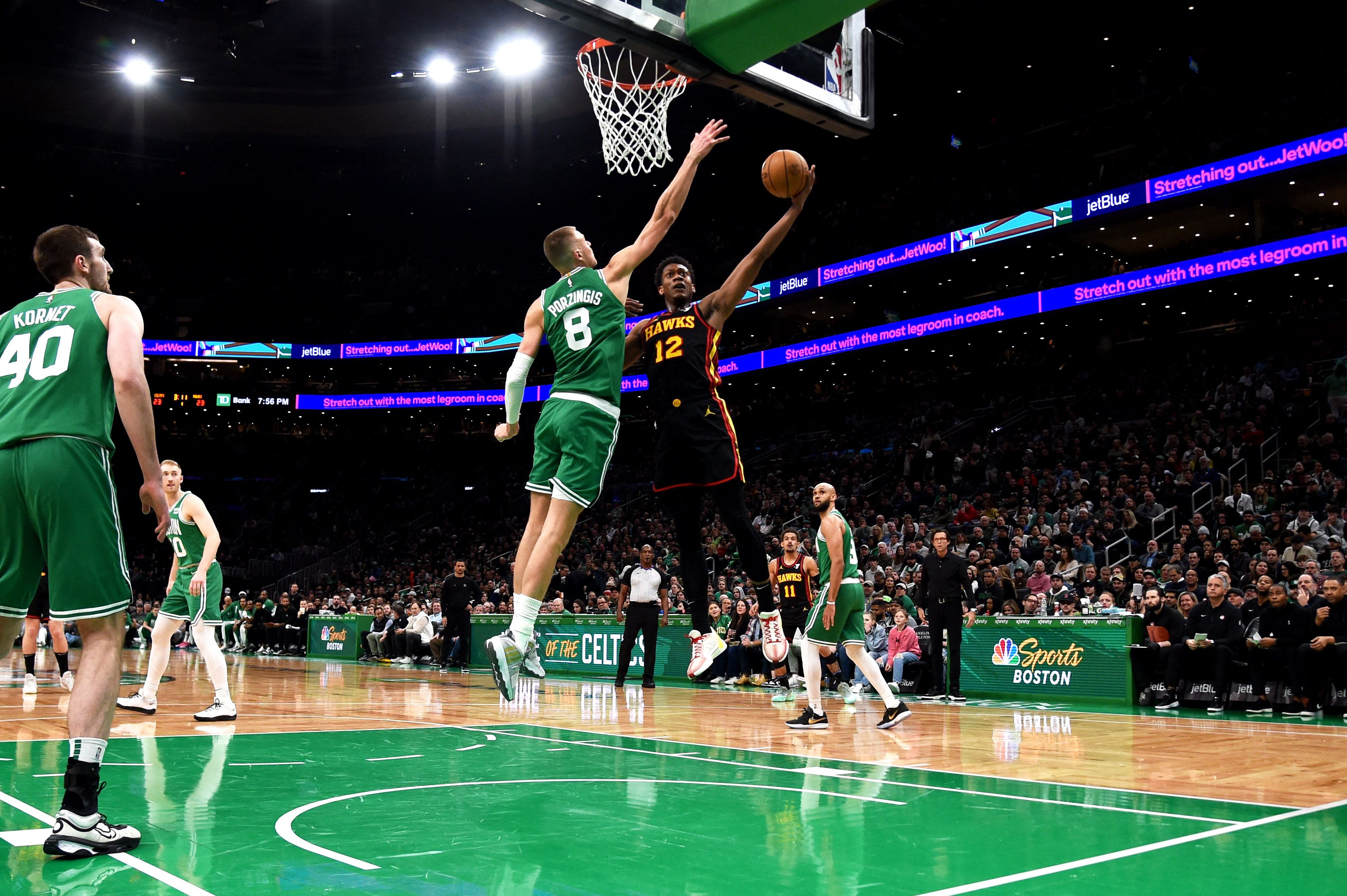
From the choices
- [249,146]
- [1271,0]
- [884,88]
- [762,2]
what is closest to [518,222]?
[249,146]

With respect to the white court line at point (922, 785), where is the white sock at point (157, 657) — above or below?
above

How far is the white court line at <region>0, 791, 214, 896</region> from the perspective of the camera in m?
3.10

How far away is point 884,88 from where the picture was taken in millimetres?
27938


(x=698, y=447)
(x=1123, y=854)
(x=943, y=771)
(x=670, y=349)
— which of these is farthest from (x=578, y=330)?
(x=943, y=771)

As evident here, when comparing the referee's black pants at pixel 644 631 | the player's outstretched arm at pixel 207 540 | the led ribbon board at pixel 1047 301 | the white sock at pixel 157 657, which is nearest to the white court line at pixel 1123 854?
the player's outstretched arm at pixel 207 540

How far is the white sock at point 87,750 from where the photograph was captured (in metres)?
3.81

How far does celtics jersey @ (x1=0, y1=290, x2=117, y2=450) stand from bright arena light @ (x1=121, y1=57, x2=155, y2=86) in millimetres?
30272

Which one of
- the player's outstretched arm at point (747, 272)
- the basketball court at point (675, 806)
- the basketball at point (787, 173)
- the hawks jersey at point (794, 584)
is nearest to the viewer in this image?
the basketball court at point (675, 806)

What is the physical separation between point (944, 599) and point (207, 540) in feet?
26.4

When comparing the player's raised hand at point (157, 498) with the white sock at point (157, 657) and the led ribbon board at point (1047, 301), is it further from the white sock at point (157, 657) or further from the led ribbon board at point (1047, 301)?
the led ribbon board at point (1047, 301)

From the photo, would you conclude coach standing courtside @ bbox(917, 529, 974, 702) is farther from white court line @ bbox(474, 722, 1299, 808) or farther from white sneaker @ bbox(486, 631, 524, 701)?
white sneaker @ bbox(486, 631, 524, 701)

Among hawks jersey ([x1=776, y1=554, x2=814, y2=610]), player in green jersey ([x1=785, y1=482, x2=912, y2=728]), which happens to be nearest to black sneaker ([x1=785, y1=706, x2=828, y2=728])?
player in green jersey ([x1=785, y1=482, x2=912, y2=728])

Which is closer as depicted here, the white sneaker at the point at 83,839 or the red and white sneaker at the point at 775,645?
the white sneaker at the point at 83,839

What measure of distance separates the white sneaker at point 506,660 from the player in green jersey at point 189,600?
4.85 metres
